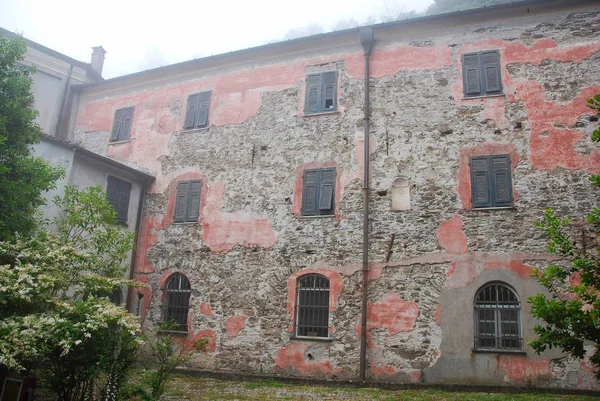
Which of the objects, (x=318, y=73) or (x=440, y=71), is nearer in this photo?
(x=440, y=71)

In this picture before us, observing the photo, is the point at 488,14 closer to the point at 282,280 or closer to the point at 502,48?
the point at 502,48

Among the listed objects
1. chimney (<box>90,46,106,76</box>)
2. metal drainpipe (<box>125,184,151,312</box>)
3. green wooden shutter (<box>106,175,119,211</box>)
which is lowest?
metal drainpipe (<box>125,184,151,312</box>)

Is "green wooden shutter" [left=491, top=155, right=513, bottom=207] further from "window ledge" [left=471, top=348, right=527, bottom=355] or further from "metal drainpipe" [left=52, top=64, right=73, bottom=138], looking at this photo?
"metal drainpipe" [left=52, top=64, right=73, bottom=138]

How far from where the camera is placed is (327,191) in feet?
44.0

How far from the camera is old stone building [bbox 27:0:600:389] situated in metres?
11.6

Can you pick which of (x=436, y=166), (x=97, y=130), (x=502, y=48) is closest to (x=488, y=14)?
(x=502, y=48)

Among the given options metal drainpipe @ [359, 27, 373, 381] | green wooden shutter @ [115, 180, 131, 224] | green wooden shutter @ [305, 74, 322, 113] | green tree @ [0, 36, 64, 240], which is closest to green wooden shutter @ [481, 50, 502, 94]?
metal drainpipe @ [359, 27, 373, 381]

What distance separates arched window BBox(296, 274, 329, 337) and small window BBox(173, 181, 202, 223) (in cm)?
406

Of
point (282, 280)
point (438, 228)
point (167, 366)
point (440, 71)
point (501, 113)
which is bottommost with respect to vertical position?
point (167, 366)

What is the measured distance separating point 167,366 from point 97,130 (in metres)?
11.4

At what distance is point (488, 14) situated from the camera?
13062 millimetres

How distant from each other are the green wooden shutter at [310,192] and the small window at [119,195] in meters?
5.61

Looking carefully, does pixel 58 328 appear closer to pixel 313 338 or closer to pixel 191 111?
pixel 313 338

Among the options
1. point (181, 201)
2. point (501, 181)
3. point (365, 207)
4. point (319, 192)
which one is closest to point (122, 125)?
point (181, 201)
